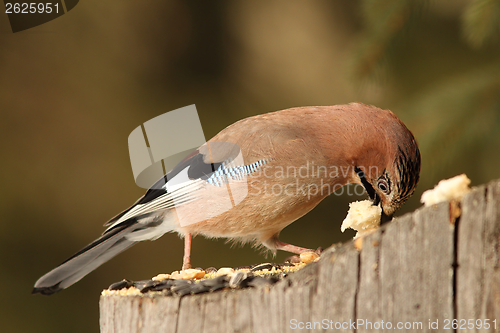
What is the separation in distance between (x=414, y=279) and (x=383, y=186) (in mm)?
1197

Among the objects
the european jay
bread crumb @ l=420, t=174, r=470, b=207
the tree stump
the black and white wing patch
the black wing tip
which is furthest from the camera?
the black and white wing patch

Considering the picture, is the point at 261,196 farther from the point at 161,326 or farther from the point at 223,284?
the point at 161,326

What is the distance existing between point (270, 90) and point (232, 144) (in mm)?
2702

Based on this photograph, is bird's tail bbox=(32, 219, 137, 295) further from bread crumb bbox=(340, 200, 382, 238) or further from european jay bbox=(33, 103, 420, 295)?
bread crumb bbox=(340, 200, 382, 238)

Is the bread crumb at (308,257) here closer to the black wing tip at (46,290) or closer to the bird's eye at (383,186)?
the bird's eye at (383,186)

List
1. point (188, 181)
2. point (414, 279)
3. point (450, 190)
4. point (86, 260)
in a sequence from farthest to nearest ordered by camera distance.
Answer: point (188, 181) < point (86, 260) < point (450, 190) < point (414, 279)

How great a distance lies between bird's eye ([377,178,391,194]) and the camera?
87.3 inches

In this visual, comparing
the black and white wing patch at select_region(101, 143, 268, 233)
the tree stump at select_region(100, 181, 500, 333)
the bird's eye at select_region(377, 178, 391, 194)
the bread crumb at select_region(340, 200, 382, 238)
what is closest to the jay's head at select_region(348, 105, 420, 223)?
the bird's eye at select_region(377, 178, 391, 194)

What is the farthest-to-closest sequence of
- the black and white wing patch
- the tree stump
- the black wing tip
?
the black and white wing patch
the black wing tip
the tree stump

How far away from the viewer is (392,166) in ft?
7.07

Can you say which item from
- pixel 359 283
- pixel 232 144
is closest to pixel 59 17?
pixel 232 144

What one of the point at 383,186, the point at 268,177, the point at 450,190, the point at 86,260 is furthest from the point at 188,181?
the point at 450,190

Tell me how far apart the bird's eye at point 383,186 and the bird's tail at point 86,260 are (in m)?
1.19

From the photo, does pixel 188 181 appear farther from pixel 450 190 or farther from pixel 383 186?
pixel 450 190
